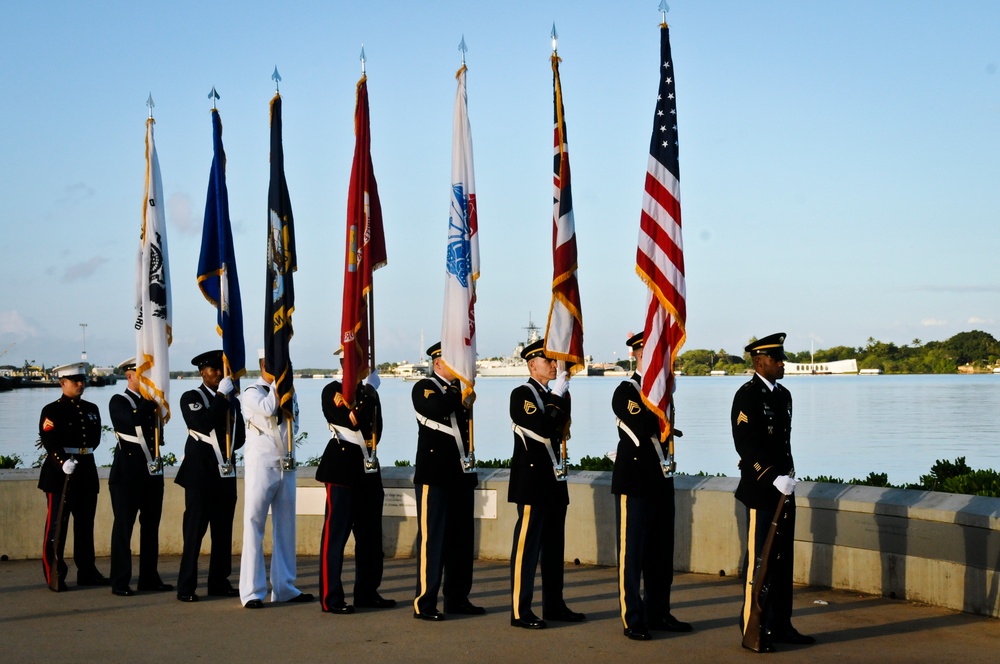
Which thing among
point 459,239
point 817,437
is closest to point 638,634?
point 459,239

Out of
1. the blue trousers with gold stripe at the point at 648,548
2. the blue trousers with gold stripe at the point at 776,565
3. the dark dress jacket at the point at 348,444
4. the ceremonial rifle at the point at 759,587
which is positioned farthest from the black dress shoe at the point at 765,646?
the dark dress jacket at the point at 348,444

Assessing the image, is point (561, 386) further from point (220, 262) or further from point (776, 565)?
point (220, 262)

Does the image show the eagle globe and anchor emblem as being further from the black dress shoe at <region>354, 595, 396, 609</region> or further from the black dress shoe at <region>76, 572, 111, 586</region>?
the black dress shoe at <region>76, 572, 111, 586</region>

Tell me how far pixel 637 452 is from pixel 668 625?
1.10 meters

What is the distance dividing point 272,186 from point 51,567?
3.41 metres

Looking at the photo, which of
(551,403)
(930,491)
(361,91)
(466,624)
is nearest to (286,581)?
(466,624)

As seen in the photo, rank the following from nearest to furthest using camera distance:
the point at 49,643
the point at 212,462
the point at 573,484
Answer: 1. the point at 49,643
2. the point at 212,462
3. the point at 573,484

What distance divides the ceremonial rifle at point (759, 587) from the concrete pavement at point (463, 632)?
111 mm

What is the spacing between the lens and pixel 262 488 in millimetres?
8117

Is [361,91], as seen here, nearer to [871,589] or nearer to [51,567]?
[51,567]

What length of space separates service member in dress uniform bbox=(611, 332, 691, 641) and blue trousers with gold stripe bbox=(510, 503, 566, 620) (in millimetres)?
476

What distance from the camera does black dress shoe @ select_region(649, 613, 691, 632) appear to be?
7.05 meters

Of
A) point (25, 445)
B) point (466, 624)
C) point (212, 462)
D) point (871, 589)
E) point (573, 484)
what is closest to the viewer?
point (466, 624)

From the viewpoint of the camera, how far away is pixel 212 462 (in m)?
8.44
